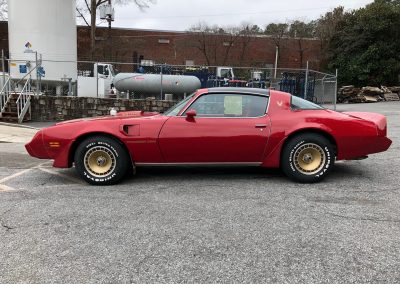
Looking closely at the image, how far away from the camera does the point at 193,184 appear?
5.97 m

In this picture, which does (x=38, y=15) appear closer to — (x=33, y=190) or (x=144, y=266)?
(x=33, y=190)

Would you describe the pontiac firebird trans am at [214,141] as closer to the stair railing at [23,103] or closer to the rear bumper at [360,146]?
the rear bumper at [360,146]

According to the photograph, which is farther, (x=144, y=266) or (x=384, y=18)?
(x=384, y=18)

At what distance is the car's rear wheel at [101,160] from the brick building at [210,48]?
36.3 metres

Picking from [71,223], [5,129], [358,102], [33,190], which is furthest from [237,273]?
[358,102]

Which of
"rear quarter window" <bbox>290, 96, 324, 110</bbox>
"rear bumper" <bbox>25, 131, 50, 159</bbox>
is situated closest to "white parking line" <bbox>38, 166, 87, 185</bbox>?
"rear bumper" <bbox>25, 131, 50, 159</bbox>

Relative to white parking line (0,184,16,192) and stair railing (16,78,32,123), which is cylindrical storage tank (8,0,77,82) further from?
white parking line (0,184,16,192)

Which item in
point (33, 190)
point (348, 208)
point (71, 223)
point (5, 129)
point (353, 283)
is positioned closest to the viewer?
point (353, 283)

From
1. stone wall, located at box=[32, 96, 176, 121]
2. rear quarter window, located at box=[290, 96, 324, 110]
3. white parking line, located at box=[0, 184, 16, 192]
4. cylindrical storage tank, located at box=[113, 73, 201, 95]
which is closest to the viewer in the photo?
white parking line, located at box=[0, 184, 16, 192]

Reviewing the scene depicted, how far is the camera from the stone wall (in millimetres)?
16078

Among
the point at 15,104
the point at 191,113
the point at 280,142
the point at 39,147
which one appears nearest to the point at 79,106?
the point at 15,104

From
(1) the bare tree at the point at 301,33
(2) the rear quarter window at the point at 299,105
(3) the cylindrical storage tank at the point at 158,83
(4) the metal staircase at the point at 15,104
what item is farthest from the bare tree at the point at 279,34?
(2) the rear quarter window at the point at 299,105

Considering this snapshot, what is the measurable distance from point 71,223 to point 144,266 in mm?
1316

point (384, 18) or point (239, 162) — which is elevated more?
point (384, 18)
